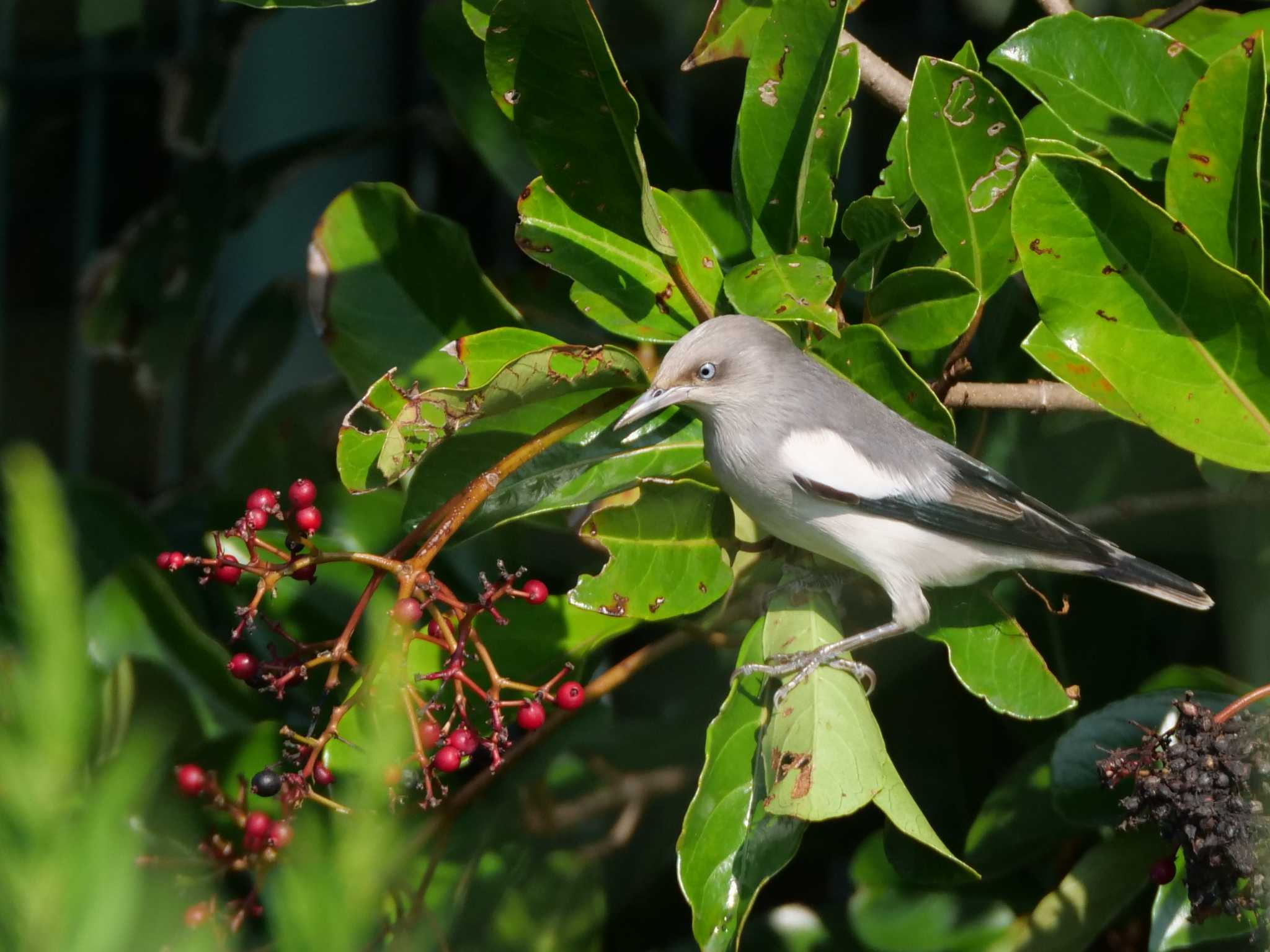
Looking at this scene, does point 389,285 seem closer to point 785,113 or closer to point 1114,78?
point 785,113

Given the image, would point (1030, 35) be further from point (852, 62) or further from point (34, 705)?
point (34, 705)

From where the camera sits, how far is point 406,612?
105cm

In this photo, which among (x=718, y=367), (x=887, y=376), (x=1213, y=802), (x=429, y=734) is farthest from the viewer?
(x=718, y=367)

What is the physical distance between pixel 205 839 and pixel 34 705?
3.85ft

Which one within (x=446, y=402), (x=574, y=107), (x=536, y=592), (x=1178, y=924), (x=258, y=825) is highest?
(x=574, y=107)

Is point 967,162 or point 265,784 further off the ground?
point 967,162

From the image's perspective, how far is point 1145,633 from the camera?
1673mm

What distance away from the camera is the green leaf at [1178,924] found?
50.8 inches

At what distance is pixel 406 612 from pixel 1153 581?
887 millimetres

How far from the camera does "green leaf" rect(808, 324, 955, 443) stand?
4.01ft

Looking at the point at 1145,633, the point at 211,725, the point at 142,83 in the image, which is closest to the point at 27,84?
the point at 142,83

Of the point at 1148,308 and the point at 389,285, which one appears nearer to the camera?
the point at 1148,308

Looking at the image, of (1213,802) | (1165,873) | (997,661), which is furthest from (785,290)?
(1165,873)

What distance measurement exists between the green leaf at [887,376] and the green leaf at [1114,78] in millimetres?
388
